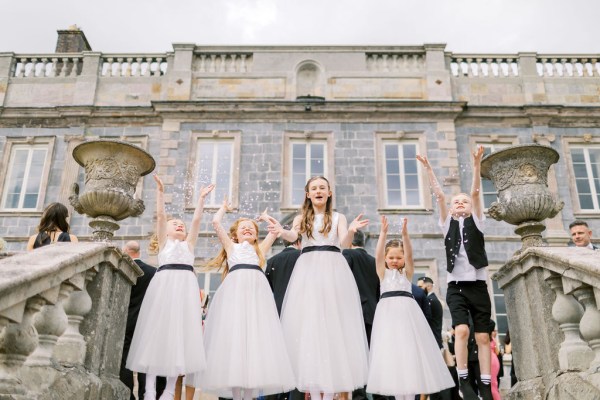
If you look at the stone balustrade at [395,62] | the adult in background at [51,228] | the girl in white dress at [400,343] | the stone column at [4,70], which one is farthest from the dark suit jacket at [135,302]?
the stone column at [4,70]

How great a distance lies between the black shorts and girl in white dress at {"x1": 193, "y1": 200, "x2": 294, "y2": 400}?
5.28 feet

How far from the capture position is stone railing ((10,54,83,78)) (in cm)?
1580

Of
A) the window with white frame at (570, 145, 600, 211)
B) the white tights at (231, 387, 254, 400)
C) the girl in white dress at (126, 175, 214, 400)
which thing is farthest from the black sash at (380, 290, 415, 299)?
the window with white frame at (570, 145, 600, 211)

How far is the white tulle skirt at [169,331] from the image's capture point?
4543 mm

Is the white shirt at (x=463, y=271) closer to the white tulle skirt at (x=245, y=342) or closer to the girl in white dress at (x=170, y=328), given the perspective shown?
the white tulle skirt at (x=245, y=342)

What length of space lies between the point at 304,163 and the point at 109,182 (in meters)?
9.56

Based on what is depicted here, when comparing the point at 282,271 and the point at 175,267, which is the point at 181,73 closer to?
A: the point at 282,271

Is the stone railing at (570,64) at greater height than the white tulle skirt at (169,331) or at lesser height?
greater

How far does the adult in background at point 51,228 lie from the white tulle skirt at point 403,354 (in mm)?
3256

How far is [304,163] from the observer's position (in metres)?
14.7

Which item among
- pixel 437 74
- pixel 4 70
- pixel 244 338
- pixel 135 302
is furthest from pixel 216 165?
pixel 244 338

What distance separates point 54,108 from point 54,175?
1.89 m

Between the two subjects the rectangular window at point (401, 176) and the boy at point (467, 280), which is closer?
the boy at point (467, 280)

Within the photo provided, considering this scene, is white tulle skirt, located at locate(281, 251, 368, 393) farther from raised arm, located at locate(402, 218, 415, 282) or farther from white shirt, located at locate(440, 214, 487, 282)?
white shirt, located at locate(440, 214, 487, 282)
